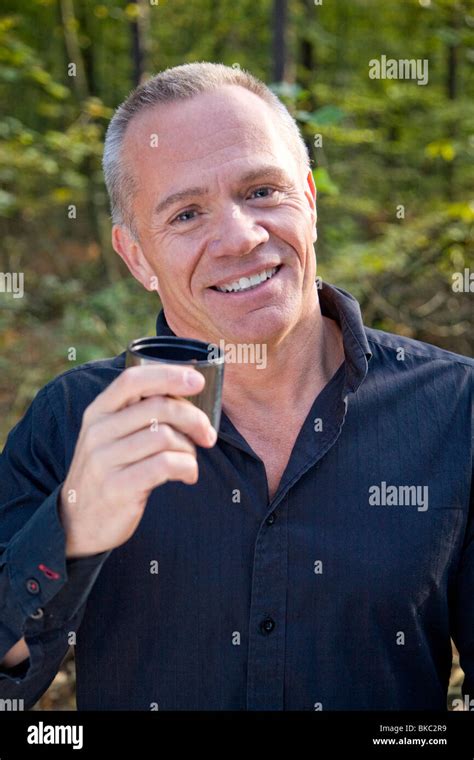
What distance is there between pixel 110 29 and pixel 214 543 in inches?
621

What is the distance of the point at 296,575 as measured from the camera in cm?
207

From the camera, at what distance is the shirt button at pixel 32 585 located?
1664mm

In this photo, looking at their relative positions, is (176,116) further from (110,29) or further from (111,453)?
(110,29)

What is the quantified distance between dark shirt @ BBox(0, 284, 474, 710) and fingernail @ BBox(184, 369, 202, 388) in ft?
2.54

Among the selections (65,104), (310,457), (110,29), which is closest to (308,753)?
(310,457)

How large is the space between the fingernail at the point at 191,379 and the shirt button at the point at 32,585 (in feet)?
1.91

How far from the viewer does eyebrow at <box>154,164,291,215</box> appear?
2.15 m

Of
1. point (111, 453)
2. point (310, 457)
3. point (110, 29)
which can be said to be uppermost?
point (110, 29)

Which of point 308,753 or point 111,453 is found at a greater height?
point 111,453

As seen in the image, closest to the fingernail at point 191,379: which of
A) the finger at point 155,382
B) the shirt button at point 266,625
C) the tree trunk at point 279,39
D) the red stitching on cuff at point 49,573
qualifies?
the finger at point 155,382

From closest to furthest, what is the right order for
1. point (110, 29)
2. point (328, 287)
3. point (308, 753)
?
point (308, 753) → point (328, 287) → point (110, 29)

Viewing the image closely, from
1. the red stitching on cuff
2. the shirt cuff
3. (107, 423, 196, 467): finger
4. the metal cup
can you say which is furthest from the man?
(107, 423, 196, 467): finger

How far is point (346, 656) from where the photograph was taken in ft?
6.82

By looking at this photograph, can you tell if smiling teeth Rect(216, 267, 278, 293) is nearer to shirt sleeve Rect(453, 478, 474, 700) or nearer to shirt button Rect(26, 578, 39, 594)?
shirt sleeve Rect(453, 478, 474, 700)
